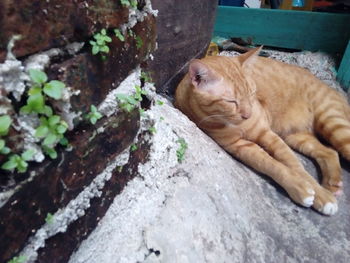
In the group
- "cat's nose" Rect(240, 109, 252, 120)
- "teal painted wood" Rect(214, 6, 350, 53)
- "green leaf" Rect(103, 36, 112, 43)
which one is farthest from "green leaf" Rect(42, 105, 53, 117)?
"teal painted wood" Rect(214, 6, 350, 53)

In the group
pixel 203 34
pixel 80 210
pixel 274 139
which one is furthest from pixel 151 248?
pixel 203 34

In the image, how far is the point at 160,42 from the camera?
71.7 inches

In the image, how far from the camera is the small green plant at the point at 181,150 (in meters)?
1.26

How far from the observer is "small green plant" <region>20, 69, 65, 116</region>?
22.8 inches

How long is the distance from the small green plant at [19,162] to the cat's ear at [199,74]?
1.08 meters

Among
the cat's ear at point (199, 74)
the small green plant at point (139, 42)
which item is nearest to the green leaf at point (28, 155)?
the small green plant at point (139, 42)

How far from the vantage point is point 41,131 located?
61 centimetres

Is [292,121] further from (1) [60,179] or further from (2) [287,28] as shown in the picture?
(1) [60,179]

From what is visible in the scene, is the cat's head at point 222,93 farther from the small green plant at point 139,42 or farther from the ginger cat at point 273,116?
the small green plant at point 139,42

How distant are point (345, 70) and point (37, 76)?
9.46 feet

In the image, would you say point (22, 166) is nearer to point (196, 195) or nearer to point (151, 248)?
point (151, 248)

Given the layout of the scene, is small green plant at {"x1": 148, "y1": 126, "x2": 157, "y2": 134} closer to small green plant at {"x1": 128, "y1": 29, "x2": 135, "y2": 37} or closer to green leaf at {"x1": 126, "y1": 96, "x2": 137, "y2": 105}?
green leaf at {"x1": 126, "y1": 96, "x2": 137, "y2": 105}

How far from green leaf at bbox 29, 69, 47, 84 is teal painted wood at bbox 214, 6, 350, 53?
313cm

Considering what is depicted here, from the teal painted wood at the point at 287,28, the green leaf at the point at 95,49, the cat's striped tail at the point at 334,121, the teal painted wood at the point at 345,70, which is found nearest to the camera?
the green leaf at the point at 95,49
